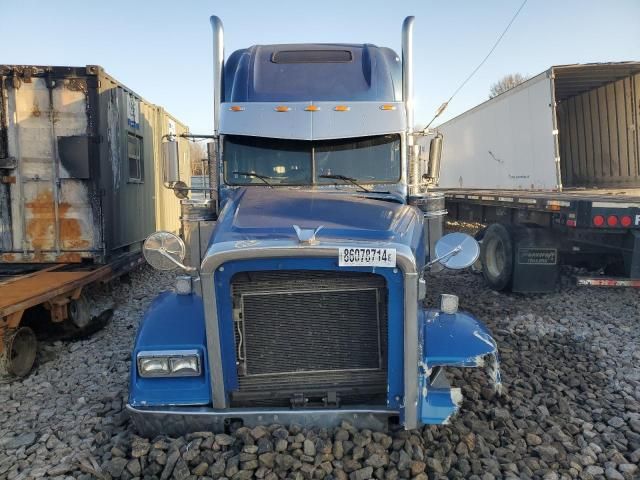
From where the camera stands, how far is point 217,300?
10.5 ft

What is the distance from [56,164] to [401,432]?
612 cm

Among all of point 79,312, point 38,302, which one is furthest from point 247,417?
point 79,312

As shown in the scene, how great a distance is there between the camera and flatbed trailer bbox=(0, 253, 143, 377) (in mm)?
5090

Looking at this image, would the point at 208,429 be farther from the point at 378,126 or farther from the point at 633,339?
the point at 633,339

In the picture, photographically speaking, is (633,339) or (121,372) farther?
(633,339)

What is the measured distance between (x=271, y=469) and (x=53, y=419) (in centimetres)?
232

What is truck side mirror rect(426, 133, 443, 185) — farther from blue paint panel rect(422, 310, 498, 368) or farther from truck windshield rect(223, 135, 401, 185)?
blue paint panel rect(422, 310, 498, 368)

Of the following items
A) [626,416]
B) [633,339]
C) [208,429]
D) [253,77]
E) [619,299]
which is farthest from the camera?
[619,299]

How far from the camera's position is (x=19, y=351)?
17.9 ft

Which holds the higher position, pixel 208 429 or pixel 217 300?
pixel 217 300

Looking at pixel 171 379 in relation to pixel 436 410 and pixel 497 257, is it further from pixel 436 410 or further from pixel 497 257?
pixel 497 257

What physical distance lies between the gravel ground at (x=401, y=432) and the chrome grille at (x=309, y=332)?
0.99ft

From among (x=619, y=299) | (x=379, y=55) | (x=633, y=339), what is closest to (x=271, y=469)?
(x=379, y=55)

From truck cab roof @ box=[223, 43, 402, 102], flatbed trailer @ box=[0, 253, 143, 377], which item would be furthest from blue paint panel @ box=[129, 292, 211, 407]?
truck cab roof @ box=[223, 43, 402, 102]
